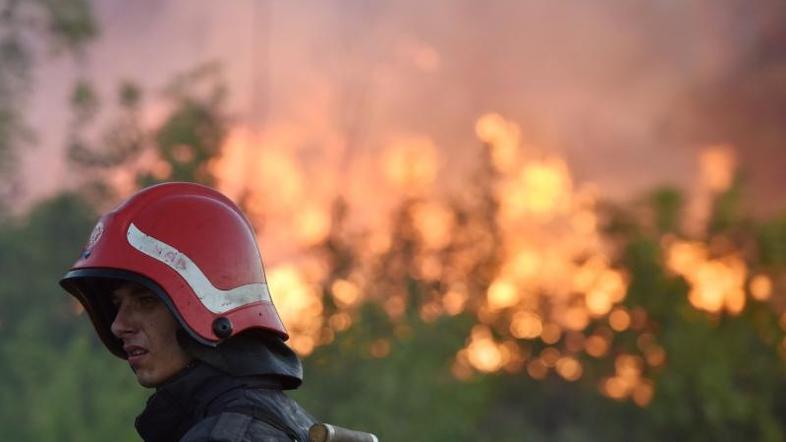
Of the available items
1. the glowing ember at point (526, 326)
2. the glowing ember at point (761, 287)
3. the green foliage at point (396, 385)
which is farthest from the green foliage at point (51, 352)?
the glowing ember at point (761, 287)

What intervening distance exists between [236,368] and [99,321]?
714 mm

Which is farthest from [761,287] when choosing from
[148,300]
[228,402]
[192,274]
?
[228,402]

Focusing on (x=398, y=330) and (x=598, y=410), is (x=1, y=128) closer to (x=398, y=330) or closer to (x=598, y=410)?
(x=398, y=330)

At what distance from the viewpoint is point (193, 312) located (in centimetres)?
445

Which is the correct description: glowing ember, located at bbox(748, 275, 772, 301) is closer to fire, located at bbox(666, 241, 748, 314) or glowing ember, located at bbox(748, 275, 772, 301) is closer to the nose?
fire, located at bbox(666, 241, 748, 314)

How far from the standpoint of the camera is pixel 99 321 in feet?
16.3

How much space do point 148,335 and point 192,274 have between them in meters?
0.22

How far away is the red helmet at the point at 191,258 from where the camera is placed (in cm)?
446

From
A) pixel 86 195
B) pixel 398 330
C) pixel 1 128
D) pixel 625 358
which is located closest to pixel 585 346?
pixel 625 358

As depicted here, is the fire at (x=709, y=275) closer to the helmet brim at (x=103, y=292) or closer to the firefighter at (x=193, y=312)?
the helmet brim at (x=103, y=292)

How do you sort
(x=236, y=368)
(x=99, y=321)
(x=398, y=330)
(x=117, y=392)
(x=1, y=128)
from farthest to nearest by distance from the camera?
(x=398, y=330), (x=1, y=128), (x=117, y=392), (x=99, y=321), (x=236, y=368)

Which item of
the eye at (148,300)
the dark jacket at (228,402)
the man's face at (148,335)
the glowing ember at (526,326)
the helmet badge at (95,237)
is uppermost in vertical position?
the glowing ember at (526,326)

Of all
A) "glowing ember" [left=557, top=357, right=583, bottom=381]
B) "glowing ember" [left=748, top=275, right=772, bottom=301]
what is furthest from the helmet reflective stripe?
"glowing ember" [left=748, top=275, right=772, bottom=301]

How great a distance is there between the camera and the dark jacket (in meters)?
4.29
